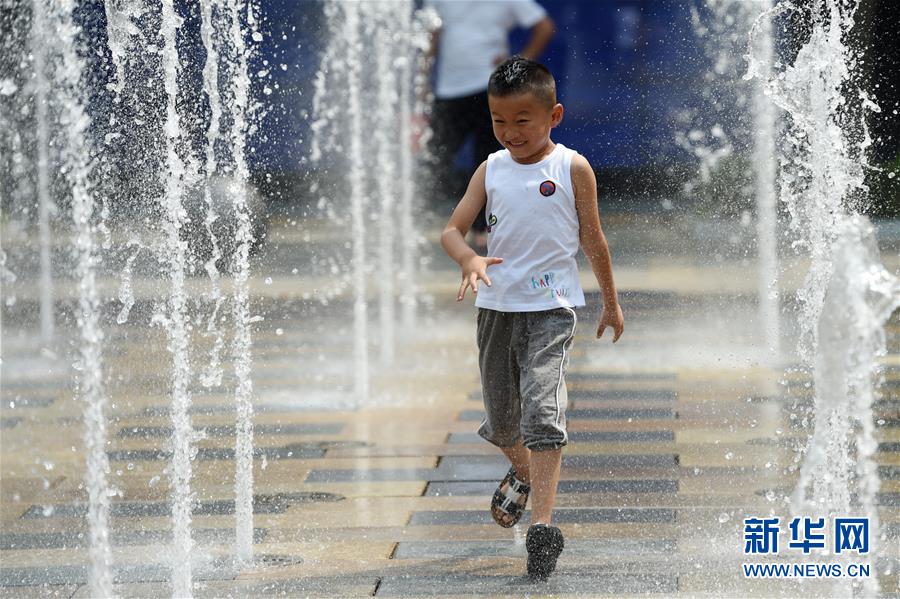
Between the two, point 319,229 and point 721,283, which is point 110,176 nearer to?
point 721,283

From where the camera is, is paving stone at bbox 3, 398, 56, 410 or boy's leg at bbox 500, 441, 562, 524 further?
paving stone at bbox 3, 398, 56, 410

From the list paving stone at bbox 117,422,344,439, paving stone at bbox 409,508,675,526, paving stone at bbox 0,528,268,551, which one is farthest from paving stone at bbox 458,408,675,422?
paving stone at bbox 0,528,268,551

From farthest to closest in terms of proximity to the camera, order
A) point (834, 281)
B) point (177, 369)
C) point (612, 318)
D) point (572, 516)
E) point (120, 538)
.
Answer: point (572, 516), point (120, 538), point (177, 369), point (612, 318), point (834, 281)

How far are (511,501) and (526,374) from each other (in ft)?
1.13

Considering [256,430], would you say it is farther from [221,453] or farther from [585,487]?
[585,487]

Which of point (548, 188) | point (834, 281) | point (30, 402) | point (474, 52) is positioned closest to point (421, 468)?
point (548, 188)

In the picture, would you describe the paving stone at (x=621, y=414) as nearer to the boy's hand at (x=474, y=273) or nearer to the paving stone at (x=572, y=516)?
the paving stone at (x=572, y=516)

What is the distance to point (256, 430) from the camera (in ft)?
18.3

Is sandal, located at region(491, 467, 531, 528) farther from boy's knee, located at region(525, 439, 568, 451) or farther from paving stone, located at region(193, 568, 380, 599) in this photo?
paving stone, located at region(193, 568, 380, 599)

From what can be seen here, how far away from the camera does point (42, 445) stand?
18.2 feet

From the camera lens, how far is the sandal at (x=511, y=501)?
3.78m

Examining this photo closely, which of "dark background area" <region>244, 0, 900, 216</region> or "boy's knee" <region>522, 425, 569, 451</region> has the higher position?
"dark background area" <region>244, 0, 900, 216</region>

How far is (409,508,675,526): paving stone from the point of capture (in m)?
4.09

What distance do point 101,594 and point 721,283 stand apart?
733 cm
